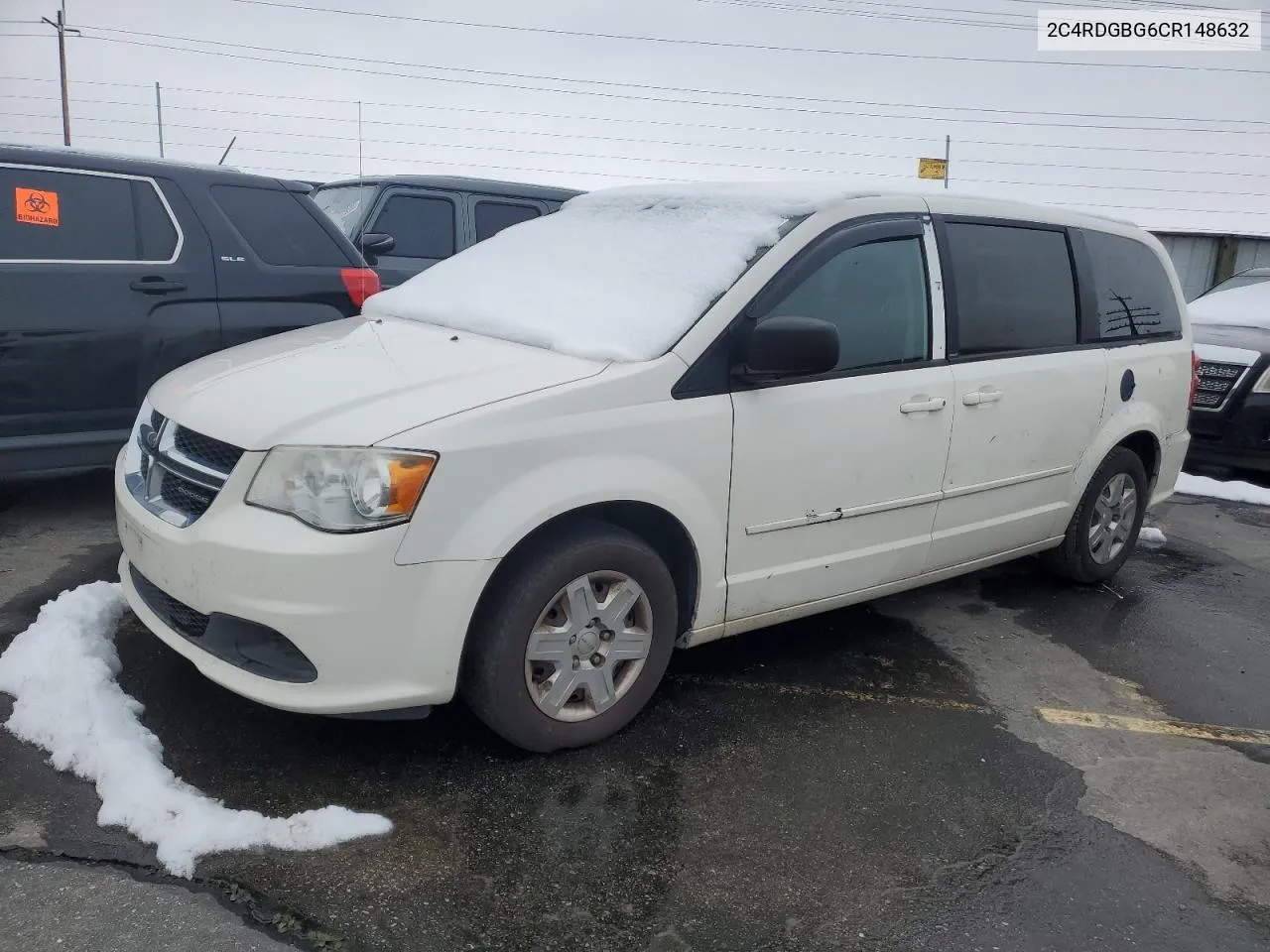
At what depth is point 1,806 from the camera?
2.64 meters

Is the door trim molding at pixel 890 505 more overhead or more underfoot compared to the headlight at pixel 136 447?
more underfoot

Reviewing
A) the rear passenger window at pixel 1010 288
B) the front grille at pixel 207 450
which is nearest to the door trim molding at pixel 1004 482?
the rear passenger window at pixel 1010 288

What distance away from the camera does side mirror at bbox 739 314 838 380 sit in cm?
311

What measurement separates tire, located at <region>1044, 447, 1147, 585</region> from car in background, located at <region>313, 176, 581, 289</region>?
488 cm

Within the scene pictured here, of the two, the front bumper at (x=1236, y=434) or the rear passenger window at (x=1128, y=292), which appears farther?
the front bumper at (x=1236, y=434)

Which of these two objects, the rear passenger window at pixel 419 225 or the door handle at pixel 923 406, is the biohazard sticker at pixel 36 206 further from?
the door handle at pixel 923 406

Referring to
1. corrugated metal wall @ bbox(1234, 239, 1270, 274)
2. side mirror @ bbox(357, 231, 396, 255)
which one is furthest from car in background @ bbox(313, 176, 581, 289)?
corrugated metal wall @ bbox(1234, 239, 1270, 274)

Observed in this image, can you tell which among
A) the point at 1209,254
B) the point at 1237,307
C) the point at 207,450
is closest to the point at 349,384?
the point at 207,450

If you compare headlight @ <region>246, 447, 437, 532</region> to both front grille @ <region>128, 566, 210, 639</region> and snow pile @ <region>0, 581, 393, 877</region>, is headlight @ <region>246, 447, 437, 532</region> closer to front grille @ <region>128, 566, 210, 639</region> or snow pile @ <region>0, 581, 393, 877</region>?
front grille @ <region>128, 566, 210, 639</region>

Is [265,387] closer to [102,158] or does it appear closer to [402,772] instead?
[402,772]

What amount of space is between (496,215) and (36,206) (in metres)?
4.00

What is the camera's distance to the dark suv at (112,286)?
463 cm

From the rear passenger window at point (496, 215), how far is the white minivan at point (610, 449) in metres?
3.99

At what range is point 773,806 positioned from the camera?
292cm
